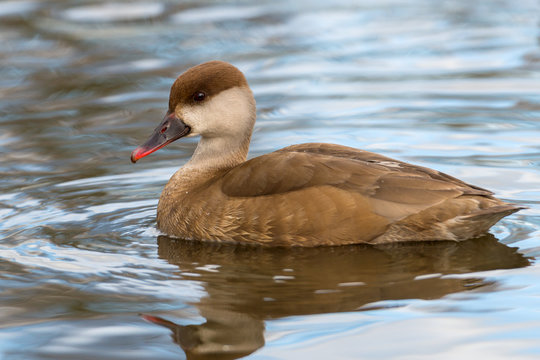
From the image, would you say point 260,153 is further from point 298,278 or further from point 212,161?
point 298,278

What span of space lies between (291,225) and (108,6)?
1130cm

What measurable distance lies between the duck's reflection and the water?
17mm

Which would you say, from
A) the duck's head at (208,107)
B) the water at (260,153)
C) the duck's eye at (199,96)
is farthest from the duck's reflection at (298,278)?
the duck's eye at (199,96)

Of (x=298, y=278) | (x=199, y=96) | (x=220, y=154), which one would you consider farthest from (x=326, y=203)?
(x=199, y=96)

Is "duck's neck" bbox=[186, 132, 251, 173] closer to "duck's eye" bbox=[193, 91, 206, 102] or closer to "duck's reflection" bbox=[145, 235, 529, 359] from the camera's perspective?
"duck's eye" bbox=[193, 91, 206, 102]

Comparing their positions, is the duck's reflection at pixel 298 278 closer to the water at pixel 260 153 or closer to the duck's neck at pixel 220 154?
the water at pixel 260 153

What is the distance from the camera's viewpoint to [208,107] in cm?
693

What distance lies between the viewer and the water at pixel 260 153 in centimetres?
492

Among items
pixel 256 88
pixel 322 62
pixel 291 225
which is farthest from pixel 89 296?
pixel 322 62

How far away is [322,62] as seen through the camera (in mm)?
12836

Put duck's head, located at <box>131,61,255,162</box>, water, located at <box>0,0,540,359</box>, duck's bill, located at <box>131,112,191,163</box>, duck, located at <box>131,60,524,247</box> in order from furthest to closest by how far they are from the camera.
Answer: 1. duck's bill, located at <box>131,112,191,163</box>
2. duck's head, located at <box>131,61,255,162</box>
3. duck, located at <box>131,60,524,247</box>
4. water, located at <box>0,0,540,359</box>

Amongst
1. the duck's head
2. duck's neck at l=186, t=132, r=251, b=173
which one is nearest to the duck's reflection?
duck's neck at l=186, t=132, r=251, b=173

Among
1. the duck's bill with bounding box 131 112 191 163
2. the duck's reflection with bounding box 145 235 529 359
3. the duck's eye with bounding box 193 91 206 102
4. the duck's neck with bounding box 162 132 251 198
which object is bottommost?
the duck's reflection with bounding box 145 235 529 359

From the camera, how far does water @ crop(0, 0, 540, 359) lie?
4.92m
